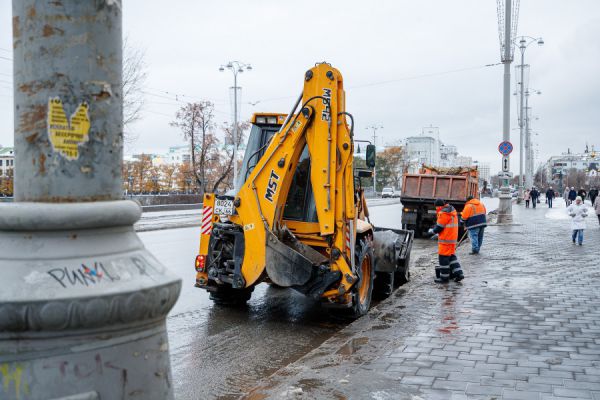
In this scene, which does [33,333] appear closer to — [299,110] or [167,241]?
[299,110]

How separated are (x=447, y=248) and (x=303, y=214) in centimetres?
378

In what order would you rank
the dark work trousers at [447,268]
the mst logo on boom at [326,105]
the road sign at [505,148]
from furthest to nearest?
the road sign at [505,148], the dark work trousers at [447,268], the mst logo on boom at [326,105]

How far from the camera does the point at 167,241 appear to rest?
17453 mm

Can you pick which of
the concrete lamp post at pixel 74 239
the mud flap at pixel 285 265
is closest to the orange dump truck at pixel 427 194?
the mud flap at pixel 285 265

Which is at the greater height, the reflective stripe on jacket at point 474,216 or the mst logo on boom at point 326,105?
the mst logo on boom at point 326,105

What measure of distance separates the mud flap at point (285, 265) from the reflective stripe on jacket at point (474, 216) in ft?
28.5

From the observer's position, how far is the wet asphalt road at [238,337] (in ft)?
19.0

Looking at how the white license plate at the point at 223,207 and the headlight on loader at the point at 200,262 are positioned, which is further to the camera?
the headlight on loader at the point at 200,262

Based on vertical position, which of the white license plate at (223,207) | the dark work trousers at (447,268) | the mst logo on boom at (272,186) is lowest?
the dark work trousers at (447,268)

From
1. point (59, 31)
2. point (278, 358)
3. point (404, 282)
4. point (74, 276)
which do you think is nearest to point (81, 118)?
point (59, 31)

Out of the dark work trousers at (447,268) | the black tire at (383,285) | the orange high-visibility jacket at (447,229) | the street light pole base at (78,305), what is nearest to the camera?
the street light pole base at (78,305)

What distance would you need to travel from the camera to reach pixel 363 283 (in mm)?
8773

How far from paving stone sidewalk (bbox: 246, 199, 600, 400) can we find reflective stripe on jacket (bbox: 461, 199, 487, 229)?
160 inches

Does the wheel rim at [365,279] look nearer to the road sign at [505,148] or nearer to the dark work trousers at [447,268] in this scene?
the dark work trousers at [447,268]
